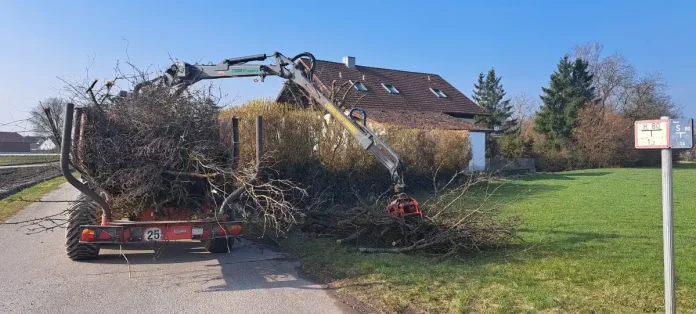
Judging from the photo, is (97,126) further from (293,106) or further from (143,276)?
(293,106)

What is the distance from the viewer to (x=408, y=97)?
116 feet

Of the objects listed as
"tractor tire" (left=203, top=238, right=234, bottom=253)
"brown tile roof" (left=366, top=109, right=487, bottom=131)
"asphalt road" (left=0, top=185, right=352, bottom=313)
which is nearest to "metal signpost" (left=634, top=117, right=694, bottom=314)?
"asphalt road" (left=0, top=185, right=352, bottom=313)

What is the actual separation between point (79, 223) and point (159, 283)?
5.90ft

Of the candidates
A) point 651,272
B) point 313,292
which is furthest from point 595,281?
point 313,292

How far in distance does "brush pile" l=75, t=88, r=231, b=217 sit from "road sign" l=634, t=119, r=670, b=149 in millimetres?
5064

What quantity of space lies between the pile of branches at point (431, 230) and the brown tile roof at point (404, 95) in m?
18.7

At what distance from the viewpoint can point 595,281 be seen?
239 inches

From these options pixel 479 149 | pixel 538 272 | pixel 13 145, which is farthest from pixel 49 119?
pixel 13 145

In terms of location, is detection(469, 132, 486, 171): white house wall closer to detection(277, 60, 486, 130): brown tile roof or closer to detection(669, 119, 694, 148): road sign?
detection(277, 60, 486, 130): brown tile roof

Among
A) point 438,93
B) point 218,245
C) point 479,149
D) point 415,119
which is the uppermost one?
point 438,93

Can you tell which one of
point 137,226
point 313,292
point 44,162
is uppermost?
point 44,162

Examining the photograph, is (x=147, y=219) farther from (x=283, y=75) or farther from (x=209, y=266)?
(x=283, y=75)

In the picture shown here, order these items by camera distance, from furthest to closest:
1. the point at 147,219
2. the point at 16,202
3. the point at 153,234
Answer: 1. the point at 16,202
2. the point at 147,219
3. the point at 153,234

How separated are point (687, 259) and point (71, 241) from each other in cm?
853
